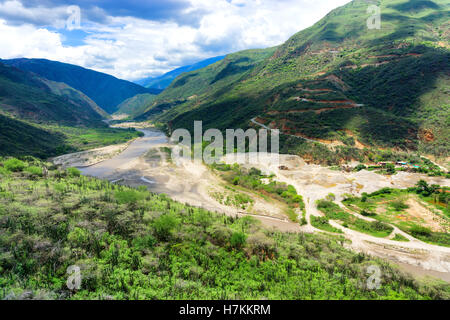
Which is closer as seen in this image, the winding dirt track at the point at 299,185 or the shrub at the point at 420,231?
the winding dirt track at the point at 299,185

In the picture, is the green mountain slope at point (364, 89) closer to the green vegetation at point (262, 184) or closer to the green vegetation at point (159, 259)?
the green vegetation at point (262, 184)

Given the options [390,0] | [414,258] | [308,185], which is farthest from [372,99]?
[390,0]

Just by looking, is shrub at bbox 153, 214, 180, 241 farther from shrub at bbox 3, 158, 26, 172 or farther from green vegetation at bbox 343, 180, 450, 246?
shrub at bbox 3, 158, 26, 172

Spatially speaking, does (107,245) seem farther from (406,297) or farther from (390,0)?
(390,0)

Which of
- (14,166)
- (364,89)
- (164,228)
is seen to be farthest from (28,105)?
(364,89)

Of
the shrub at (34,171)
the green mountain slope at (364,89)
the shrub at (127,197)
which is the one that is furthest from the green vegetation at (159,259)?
the green mountain slope at (364,89)
